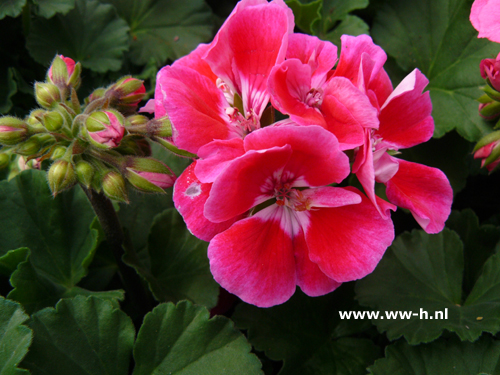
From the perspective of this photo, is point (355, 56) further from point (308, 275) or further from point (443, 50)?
point (443, 50)

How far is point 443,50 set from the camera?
1630mm

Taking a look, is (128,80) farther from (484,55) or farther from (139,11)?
(484,55)

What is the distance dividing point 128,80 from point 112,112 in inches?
8.6

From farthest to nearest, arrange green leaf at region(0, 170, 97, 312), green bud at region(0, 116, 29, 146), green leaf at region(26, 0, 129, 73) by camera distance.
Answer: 1. green leaf at region(26, 0, 129, 73)
2. green leaf at region(0, 170, 97, 312)
3. green bud at region(0, 116, 29, 146)

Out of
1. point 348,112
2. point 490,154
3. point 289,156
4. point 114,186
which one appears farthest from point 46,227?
point 490,154

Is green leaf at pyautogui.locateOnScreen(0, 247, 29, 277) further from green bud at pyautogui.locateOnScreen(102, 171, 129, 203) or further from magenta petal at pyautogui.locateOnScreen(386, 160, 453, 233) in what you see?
magenta petal at pyautogui.locateOnScreen(386, 160, 453, 233)

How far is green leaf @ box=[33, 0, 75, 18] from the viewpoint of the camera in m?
1.59

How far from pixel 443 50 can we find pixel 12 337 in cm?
164

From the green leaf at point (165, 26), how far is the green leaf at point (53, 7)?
34 cm

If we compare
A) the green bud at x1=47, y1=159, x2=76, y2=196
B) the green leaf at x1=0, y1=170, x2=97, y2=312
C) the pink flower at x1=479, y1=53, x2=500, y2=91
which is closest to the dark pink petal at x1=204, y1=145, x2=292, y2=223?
the green bud at x1=47, y1=159, x2=76, y2=196

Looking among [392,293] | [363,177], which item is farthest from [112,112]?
[392,293]

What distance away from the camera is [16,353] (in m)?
0.96

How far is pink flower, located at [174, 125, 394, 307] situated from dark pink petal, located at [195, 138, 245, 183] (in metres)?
0.04

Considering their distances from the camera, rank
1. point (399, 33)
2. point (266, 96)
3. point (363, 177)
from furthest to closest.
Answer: point (399, 33)
point (266, 96)
point (363, 177)
